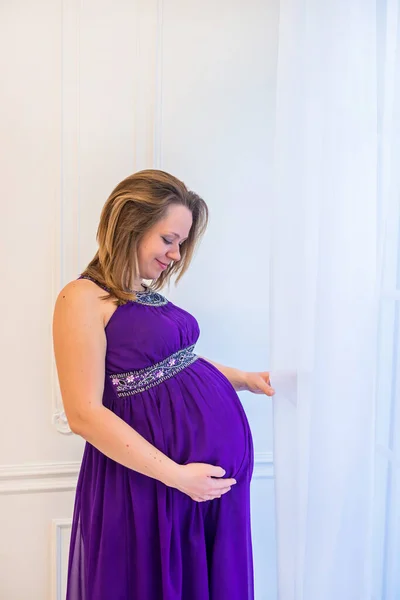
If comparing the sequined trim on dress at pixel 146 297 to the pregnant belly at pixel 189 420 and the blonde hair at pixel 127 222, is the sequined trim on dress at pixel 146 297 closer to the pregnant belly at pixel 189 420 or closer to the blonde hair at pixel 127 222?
the blonde hair at pixel 127 222

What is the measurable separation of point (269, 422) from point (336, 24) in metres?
1.19

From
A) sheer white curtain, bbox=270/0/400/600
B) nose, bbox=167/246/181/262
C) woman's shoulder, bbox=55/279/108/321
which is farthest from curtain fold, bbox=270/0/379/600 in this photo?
woman's shoulder, bbox=55/279/108/321

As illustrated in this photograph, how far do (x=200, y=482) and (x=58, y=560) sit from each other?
80 cm

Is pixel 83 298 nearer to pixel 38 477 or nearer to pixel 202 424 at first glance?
pixel 202 424

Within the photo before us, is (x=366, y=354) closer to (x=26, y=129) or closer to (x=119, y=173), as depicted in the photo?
(x=119, y=173)

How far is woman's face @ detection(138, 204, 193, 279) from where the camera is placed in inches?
49.4

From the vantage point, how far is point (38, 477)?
1.67m

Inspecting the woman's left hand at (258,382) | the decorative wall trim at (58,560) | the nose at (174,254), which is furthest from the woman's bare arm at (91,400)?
the decorative wall trim at (58,560)

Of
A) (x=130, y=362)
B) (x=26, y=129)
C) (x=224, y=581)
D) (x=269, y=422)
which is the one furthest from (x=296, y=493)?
(x=26, y=129)

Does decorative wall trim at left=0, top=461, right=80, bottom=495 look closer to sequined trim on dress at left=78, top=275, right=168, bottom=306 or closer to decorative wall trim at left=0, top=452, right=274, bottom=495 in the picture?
decorative wall trim at left=0, top=452, right=274, bottom=495

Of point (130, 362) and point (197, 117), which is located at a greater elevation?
point (197, 117)

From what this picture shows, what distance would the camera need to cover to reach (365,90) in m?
0.94

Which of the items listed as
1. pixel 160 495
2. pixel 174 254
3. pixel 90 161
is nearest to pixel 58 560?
pixel 160 495

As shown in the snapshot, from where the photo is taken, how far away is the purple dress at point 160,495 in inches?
46.6
